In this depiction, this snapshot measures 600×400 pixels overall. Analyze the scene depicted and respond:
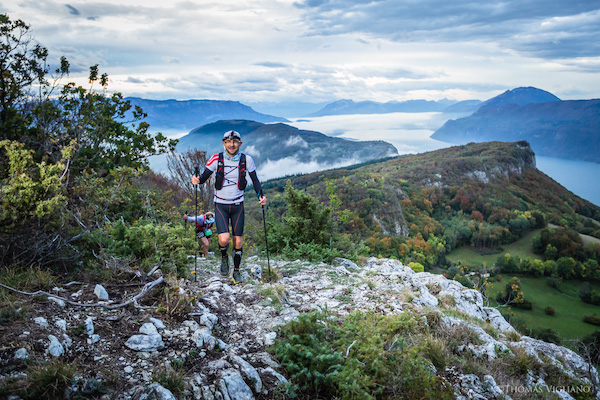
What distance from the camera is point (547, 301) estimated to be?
68750 millimetres

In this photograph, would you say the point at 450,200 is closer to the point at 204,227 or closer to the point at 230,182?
the point at 204,227

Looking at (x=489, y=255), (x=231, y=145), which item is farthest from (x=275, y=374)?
(x=489, y=255)

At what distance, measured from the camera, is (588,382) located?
605 cm

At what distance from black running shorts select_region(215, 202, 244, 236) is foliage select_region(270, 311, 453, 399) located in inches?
117

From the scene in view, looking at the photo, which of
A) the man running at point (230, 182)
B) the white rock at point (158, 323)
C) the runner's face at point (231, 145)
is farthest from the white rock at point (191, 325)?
the runner's face at point (231, 145)

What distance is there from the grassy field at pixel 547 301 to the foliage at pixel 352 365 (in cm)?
5011

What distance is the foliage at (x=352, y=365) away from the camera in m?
3.94

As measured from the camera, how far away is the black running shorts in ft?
23.6

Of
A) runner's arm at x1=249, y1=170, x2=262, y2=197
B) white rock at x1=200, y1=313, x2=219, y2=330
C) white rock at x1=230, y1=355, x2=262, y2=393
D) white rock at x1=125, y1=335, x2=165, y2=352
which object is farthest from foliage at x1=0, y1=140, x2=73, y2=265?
white rock at x1=230, y1=355, x2=262, y2=393

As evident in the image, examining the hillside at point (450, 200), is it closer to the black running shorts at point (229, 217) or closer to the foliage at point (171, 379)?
the black running shorts at point (229, 217)

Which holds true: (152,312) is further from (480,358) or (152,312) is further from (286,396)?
(480,358)

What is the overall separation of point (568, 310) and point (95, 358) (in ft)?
279

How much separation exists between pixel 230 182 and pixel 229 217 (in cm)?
80

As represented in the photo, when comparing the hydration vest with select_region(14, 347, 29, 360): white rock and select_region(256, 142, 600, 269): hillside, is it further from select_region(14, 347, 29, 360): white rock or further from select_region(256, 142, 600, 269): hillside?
select_region(256, 142, 600, 269): hillside
